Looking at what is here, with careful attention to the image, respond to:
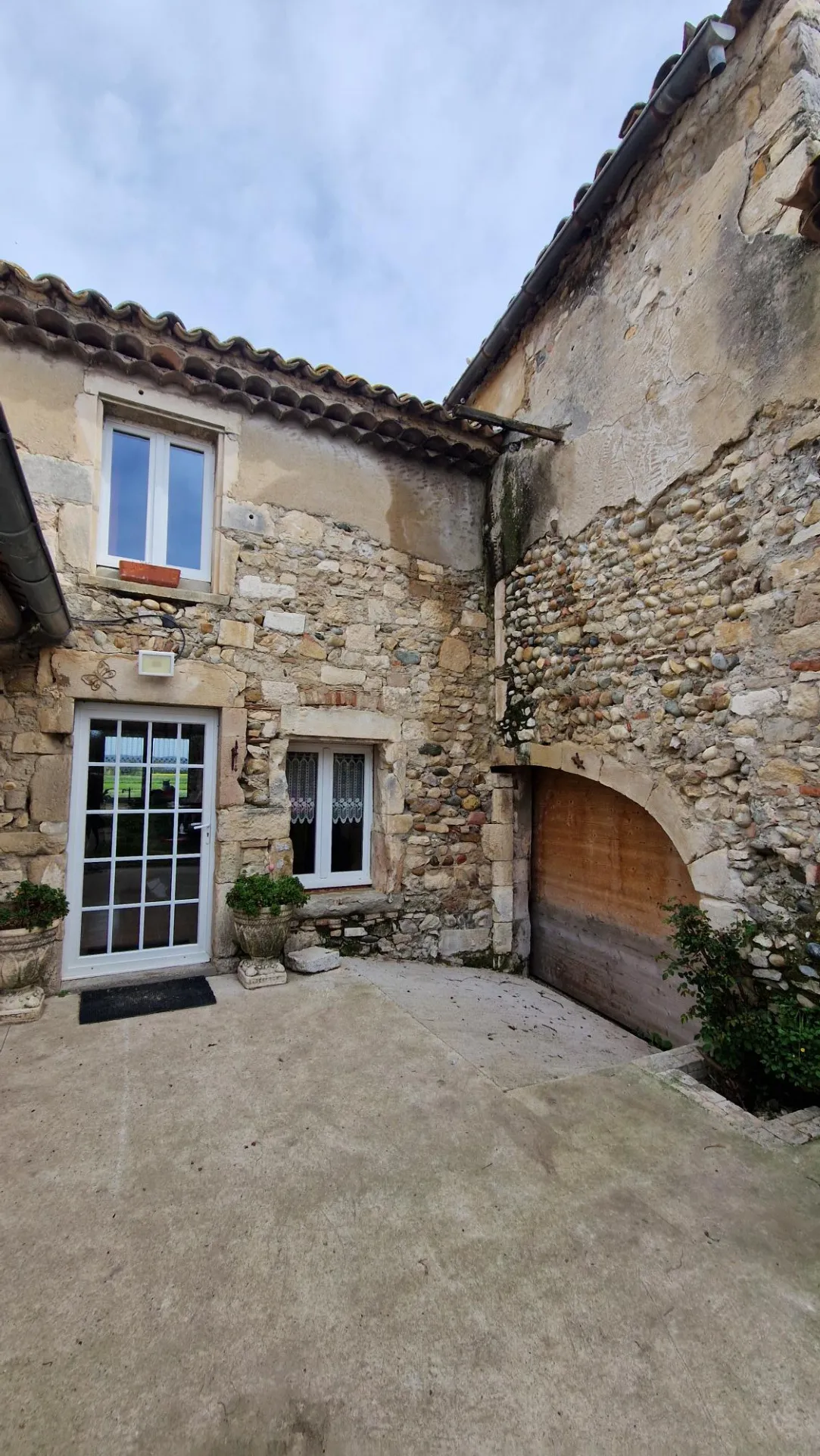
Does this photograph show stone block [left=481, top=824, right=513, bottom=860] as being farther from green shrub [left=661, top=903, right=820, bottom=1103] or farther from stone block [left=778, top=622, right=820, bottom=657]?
stone block [left=778, top=622, right=820, bottom=657]

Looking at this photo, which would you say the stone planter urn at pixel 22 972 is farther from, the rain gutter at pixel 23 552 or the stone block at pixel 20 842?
the rain gutter at pixel 23 552

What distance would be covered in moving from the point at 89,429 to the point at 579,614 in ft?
11.8

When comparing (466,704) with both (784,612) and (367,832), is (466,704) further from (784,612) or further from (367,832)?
(784,612)

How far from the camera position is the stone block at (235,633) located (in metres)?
4.37

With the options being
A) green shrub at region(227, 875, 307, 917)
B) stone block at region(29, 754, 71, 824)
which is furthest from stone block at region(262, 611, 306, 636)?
green shrub at region(227, 875, 307, 917)

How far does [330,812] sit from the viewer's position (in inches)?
195

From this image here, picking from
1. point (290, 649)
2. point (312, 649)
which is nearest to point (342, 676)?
point (312, 649)

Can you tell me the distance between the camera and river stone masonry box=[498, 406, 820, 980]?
303 cm

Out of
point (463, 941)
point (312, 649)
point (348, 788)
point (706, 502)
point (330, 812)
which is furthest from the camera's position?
point (463, 941)

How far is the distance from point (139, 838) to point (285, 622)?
6.08ft

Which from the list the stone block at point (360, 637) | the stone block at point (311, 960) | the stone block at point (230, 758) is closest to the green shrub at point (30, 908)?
the stone block at point (230, 758)

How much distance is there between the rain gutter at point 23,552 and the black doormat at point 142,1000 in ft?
7.23

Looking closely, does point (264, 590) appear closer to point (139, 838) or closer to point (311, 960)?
point (139, 838)

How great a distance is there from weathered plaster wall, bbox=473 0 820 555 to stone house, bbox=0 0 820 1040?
19 millimetres
